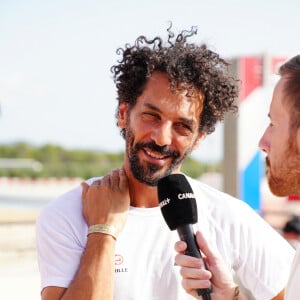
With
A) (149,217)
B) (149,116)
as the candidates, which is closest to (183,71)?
(149,116)

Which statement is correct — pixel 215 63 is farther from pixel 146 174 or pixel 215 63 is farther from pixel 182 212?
pixel 182 212

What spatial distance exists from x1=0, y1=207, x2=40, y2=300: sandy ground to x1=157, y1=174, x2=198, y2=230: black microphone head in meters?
6.36

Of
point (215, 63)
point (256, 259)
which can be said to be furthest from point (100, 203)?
point (215, 63)

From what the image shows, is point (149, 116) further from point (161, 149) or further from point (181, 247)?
point (181, 247)

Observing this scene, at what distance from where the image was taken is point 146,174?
115 inches

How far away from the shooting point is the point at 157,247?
2840mm

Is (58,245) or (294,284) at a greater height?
(294,284)

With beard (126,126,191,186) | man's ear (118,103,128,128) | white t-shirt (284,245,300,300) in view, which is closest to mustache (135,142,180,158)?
beard (126,126,191,186)

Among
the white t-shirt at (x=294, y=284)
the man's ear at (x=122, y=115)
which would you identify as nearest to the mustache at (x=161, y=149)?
the man's ear at (x=122, y=115)

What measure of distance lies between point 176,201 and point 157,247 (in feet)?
1.11

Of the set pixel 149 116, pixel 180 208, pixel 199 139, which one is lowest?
pixel 180 208

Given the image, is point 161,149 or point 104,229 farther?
point 161,149

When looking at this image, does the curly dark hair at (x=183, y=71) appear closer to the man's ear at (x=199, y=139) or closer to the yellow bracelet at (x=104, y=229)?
the man's ear at (x=199, y=139)

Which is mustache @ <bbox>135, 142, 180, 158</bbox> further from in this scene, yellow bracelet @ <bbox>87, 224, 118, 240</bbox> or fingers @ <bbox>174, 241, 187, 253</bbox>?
fingers @ <bbox>174, 241, 187, 253</bbox>
